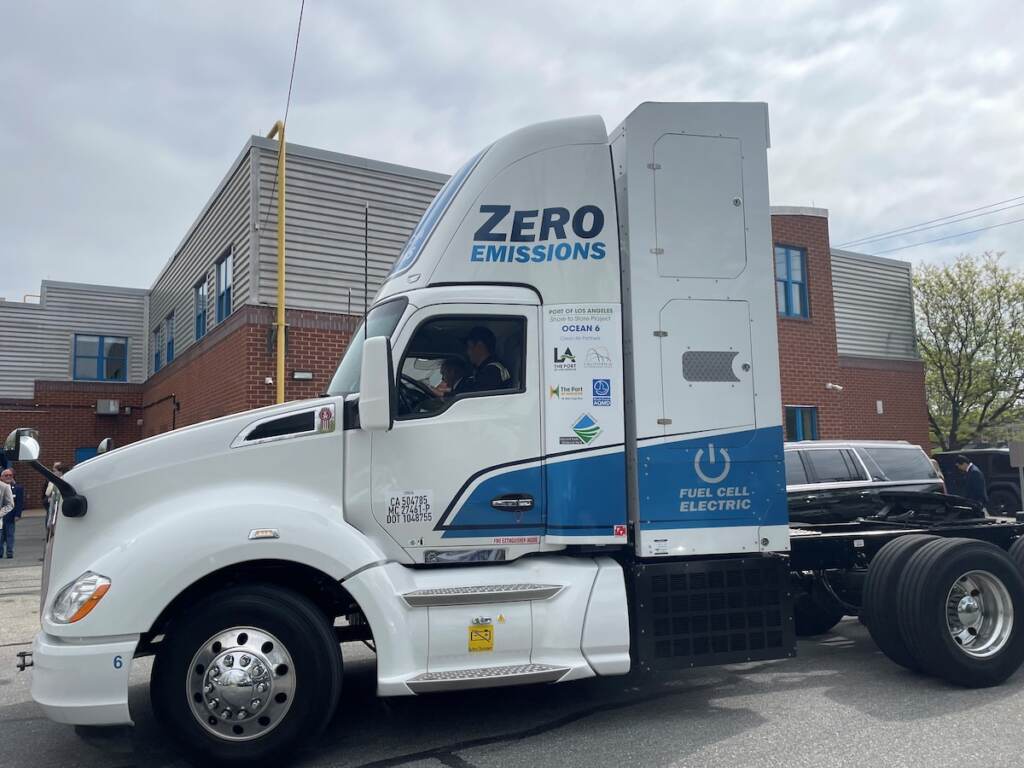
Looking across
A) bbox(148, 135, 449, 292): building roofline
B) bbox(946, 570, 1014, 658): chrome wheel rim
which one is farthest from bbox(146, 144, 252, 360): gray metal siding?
bbox(946, 570, 1014, 658): chrome wheel rim

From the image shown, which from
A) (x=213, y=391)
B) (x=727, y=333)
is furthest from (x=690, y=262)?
(x=213, y=391)

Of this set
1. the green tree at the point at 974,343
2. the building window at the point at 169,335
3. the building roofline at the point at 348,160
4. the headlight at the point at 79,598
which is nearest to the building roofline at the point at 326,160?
the building roofline at the point at 348,160

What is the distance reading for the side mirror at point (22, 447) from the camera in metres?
4.75

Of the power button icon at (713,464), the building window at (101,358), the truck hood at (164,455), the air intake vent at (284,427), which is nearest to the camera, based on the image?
the truck hood at (164,455)

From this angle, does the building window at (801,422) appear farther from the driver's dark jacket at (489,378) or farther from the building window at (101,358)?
the building window at (101,358)

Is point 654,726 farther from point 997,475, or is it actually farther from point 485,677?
point 997,475

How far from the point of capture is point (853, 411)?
2200 centimetres

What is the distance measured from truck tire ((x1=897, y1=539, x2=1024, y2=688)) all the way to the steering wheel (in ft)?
11.9

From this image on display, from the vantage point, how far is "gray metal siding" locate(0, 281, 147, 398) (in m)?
27.1

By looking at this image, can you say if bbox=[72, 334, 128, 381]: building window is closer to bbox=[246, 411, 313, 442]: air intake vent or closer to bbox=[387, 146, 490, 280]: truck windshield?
bbox=[387, 146, 490, 280]: truck windshield

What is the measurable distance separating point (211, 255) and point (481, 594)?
1438 cm

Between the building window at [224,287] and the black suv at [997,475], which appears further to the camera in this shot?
the black suv at [997,475]

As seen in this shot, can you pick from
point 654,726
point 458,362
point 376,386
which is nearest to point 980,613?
point 654,726

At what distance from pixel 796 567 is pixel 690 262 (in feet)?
8.74
